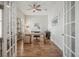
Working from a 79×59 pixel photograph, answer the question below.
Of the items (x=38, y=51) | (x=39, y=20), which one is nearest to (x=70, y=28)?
(x=38, y=51)

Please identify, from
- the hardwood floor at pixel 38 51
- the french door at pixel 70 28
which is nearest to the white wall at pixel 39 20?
the hardwood floor at pixel 38 51

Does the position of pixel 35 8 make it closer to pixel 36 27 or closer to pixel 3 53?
pixel 3 53

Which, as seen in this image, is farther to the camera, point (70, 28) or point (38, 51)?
point (38, 51)

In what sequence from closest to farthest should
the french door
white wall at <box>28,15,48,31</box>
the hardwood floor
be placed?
the french door
the hardwood floor
white wall at <box>28,15,48,31</box>

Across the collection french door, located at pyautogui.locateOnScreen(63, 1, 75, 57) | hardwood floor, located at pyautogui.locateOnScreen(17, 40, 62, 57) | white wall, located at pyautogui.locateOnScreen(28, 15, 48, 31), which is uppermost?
white wall, located at pyautogui.locateOnScreen(28, 15, 48, 31)

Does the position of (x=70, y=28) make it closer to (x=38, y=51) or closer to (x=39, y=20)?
(x=38, y=51)

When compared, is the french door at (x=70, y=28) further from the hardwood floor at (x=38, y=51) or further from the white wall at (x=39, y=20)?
the white wall at (x=39, y=20)

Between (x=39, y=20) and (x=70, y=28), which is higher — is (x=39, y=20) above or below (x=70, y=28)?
above

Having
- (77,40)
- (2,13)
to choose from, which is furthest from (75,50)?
(2,13)

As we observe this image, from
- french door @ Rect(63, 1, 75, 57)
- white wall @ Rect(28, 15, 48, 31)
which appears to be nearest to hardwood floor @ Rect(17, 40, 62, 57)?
french door @ Rect(63, 1, 75, 57)

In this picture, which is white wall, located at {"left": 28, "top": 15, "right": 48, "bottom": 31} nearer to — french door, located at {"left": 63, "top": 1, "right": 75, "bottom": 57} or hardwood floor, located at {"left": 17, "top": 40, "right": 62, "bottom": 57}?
hardwood floor, located at {"left": 17, "top": 40, "right": 62, "bottom": 57}

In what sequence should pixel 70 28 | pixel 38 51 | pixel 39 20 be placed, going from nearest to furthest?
pixel 70 28, pixel 38 51, pixel 39 20

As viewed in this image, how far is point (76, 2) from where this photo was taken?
2.83 meters

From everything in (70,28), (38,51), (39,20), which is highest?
(39,20)
